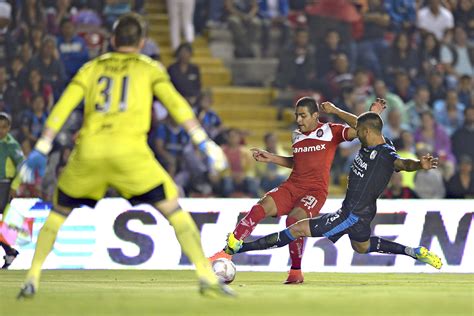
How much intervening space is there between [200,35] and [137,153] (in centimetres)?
1510

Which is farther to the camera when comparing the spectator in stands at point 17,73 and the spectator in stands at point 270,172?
the spectator in stands at point 17,73

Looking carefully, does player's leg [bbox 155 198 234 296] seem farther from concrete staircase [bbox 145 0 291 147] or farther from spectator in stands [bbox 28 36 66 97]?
concrete staircase [bbox 145 0 291 147]

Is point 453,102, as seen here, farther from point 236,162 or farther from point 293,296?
point 293,296

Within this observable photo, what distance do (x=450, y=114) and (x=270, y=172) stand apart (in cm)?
414

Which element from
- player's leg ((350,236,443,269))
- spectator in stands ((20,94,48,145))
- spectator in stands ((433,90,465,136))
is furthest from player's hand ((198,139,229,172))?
spectator in stands ((433,90,465,136))

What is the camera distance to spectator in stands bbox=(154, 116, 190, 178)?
2122 cm

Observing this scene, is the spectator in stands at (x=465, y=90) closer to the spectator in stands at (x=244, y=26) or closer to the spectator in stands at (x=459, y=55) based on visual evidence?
the spectator in stands at (x=459, y=55)

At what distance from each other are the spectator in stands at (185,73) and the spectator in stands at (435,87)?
14.1 feet

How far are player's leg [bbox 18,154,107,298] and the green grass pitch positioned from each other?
21cm

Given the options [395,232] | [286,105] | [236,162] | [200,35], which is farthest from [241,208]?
[200,35]

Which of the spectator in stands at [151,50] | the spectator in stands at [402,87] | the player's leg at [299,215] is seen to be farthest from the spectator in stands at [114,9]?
the player's leg at [299,215]

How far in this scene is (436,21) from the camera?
2573 centimetres

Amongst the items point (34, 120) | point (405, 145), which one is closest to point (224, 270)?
point (34, 120)

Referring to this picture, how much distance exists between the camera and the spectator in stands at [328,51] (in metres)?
23.8
